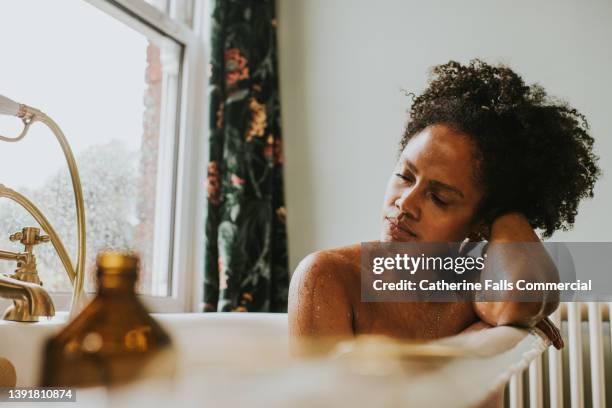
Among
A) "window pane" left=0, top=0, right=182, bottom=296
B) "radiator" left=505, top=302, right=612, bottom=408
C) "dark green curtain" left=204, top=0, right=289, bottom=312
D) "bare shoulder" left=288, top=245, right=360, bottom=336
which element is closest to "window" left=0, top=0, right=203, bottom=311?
"window pane" left=0, top=0, right=182, bottom=296

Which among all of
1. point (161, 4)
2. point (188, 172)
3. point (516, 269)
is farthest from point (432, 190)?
point (161, 4)

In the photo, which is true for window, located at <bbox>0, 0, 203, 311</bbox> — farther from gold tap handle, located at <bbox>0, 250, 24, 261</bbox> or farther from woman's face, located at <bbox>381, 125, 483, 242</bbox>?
woman's face, located at <bbox>381, 125, 483, 242</bbox>

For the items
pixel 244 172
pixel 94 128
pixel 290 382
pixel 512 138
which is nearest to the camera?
pixel 290 382

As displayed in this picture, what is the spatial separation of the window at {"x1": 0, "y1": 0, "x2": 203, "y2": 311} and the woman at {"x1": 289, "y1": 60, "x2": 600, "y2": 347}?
0.54 metres

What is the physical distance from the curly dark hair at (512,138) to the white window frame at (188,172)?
3.26 ft

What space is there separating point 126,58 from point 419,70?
84 cm

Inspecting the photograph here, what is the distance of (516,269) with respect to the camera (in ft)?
2.33

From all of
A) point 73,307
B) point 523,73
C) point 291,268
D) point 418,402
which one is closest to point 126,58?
point 291,268

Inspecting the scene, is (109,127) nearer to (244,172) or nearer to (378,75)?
(244,172)

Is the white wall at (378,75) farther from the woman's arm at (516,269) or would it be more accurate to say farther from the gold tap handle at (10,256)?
the gold tap handle at (10,256)

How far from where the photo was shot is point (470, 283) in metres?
0.89

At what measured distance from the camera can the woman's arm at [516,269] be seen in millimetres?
653

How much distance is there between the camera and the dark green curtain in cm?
175

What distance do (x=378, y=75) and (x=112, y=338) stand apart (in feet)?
5.60
